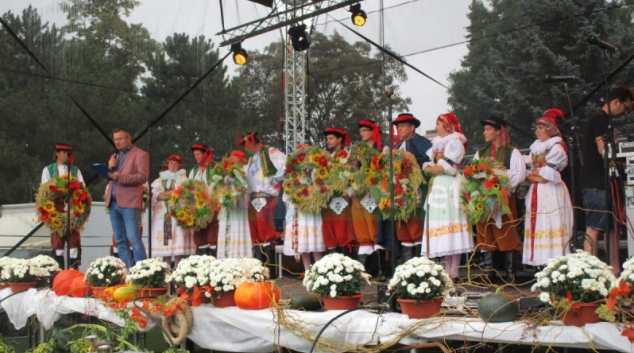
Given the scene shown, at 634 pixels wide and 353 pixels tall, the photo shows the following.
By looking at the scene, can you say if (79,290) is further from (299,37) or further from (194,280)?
(299,37)

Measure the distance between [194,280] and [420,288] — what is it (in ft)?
6.07

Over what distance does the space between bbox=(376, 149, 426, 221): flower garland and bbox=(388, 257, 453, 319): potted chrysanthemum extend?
304 centimetres

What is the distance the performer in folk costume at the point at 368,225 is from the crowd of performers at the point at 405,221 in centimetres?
1

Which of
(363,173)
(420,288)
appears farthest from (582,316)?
(363,173)

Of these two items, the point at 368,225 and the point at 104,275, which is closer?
the point at 104,275

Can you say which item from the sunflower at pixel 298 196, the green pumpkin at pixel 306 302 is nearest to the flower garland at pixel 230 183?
the sunflower at pixel 298 196

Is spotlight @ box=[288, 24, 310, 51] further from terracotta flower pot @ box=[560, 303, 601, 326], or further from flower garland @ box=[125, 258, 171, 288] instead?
terracotta flower pot @ box=[560, 303, 601, 326]

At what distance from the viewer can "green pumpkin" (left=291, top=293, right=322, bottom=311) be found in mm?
→ 4891

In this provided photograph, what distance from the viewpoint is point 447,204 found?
700cm

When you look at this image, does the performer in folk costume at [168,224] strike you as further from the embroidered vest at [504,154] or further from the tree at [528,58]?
the embroidered vest at [504,154]

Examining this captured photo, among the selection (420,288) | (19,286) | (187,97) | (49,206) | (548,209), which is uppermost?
(187,97)

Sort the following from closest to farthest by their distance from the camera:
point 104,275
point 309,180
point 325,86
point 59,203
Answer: point 104,275, point 309,180, point 59,203, point 325,86

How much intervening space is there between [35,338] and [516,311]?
460 cm

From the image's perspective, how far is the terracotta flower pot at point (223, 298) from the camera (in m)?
5.25
